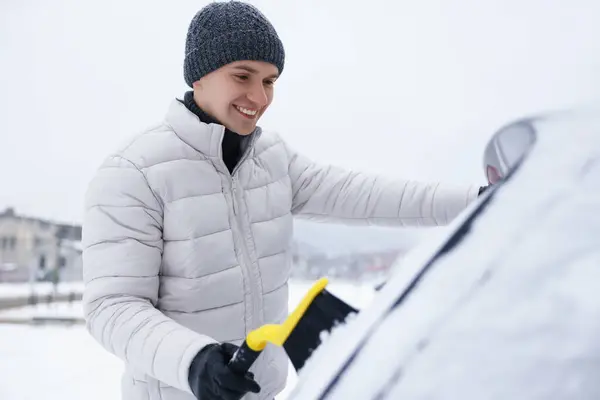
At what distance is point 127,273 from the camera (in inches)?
33.6

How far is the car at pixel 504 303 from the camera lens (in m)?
0.36

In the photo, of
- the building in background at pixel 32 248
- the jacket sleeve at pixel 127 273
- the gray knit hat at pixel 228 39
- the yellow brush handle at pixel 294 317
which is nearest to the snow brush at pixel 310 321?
the yellow brush handle at pixel 294 317

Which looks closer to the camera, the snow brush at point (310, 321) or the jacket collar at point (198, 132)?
the snow brush at point (310, 321)

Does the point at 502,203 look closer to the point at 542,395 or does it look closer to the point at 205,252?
the point at 542,395

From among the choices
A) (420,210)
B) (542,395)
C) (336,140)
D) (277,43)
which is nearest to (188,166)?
(277,43)

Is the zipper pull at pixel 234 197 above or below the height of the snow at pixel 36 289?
above

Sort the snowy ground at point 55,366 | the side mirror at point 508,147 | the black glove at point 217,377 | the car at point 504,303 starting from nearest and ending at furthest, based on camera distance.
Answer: the car at point 504,303 < the side mirror at point 508,147 < the black glove at point 217,377 < the snowy ground at point 55,366

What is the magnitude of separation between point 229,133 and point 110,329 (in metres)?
0.37

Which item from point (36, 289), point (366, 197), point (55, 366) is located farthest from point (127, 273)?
point (36, 289)

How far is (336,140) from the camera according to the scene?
14422 millimetres

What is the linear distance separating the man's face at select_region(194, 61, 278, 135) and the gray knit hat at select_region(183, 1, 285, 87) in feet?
0.05

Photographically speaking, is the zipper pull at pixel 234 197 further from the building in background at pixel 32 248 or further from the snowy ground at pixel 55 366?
the building in background at pixel 32 248

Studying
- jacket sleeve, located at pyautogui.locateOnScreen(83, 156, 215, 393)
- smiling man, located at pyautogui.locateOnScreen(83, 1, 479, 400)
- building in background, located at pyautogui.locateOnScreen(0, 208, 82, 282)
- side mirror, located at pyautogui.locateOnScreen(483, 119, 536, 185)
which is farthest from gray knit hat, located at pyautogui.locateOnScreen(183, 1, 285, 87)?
building in background, located at pyautogui.locateOnScreen(0, 208, 82, 282)

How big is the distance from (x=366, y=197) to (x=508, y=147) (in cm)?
48
